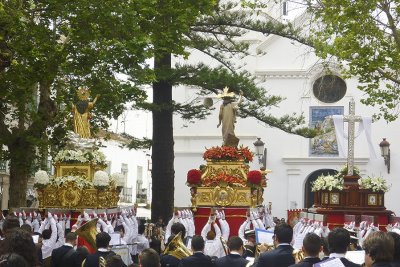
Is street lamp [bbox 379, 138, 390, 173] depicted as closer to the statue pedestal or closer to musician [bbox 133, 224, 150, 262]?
the statue pedestal

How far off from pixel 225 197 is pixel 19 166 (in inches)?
236

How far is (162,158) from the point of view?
88.4 feet

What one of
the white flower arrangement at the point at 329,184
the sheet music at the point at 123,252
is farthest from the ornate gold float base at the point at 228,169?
the sheet music at the point at 123,252

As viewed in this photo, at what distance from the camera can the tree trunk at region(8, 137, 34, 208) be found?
2205cm

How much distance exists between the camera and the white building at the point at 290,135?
4119 cm

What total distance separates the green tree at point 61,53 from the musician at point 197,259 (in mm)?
9569

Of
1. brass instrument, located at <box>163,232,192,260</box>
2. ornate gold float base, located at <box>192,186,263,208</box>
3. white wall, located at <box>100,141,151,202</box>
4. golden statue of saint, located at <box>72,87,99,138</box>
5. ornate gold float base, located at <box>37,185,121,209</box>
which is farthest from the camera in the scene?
white wall, located at <box>100,141,151,202</box>

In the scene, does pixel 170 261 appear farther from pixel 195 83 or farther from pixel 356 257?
pixel 195 83

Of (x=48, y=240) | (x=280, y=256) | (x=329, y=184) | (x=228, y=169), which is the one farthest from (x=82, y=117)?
(x=280, y=256)

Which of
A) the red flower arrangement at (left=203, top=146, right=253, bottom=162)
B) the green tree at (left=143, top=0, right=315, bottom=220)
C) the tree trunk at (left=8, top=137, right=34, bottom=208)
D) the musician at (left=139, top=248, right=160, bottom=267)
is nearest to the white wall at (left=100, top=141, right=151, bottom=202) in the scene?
the green tree at (left=143, top=0, right=315, bottom=220)

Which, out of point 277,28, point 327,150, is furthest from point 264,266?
point 327,150

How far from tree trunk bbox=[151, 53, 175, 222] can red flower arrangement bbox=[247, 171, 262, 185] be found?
22.5ft

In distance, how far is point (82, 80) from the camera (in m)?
23.2

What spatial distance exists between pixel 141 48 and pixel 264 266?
11134 mm
